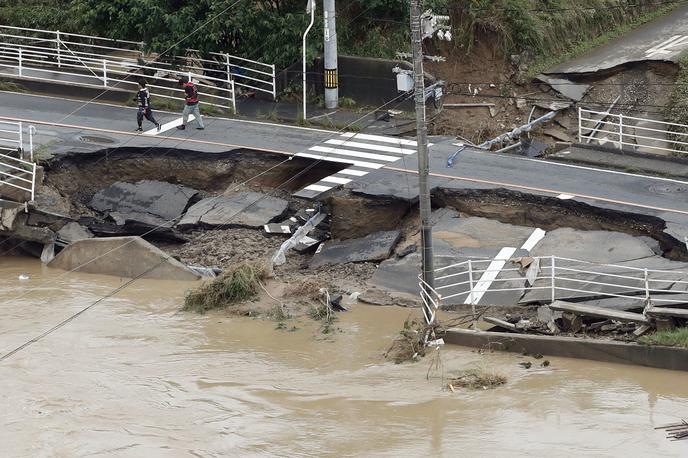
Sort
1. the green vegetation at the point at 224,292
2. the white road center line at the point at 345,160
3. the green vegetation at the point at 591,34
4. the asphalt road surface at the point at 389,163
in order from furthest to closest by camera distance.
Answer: the green vegetation at the point at 591,34
the white road center line at the point at 345,160
the asphalt road surface at the point at 389,163
the green vegetation at the point at 224,292

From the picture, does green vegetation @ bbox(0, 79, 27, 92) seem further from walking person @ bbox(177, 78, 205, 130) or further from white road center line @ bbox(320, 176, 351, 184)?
white road center line @ bbox(320, 176, 351, 184)

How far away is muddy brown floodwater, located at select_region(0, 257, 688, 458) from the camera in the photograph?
50.8ft

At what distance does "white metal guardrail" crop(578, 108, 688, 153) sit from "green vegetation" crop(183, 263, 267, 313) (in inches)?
404

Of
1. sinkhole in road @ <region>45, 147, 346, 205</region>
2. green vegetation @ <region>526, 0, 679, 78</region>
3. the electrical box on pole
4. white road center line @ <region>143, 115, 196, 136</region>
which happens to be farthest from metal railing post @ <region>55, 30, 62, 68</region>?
the electrical box on pole

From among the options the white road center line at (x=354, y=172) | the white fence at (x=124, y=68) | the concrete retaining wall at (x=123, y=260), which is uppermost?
the white fence at (x=124, y=68)

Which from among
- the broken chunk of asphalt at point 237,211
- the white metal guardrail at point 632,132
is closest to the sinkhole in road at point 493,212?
the broken chunk of asphalt at point 237,211

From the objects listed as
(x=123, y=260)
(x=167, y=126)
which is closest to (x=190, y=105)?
(x=167, y=126)

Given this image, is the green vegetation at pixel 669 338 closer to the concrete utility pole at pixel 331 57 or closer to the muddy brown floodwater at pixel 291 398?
the muddy brown floodwater at pixel 291 398

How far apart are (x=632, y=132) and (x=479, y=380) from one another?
13638mm

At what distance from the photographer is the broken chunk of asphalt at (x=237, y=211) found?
2459 cm

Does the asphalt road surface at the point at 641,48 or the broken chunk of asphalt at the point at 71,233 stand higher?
the asphalt road surface at the point at 641,48

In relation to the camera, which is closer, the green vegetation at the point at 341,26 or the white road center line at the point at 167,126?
the white road center line at the point at 167,126

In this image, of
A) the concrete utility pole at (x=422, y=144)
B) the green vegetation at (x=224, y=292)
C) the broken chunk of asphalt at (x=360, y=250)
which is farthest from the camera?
the broken chunk of asphalt at (x=360, y=250)

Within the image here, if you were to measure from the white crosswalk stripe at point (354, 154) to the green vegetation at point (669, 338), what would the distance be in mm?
9173
